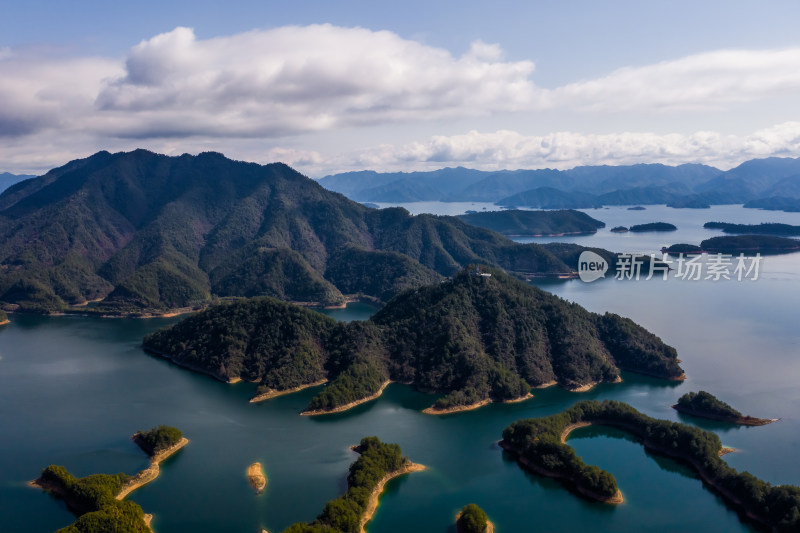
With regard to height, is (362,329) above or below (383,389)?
above

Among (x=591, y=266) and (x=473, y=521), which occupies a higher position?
(x=591, y=266)

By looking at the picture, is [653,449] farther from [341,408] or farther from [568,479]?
[341,408]

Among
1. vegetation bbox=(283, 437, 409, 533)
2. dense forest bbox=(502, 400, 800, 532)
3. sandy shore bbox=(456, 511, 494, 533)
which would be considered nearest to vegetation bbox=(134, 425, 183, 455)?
vegetation bbox=(283, 437, 409, 533)

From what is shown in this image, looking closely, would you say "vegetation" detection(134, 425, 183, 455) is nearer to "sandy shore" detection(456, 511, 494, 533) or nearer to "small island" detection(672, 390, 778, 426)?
"sandy shore" detection(456, 511, 494, 533)

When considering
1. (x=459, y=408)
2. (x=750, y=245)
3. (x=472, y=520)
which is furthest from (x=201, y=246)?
(x=750, y=245)

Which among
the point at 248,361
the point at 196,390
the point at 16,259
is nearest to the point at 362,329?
the point at 248,361

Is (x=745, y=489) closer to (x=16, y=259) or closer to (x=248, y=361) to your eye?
(x=248, y=361)
